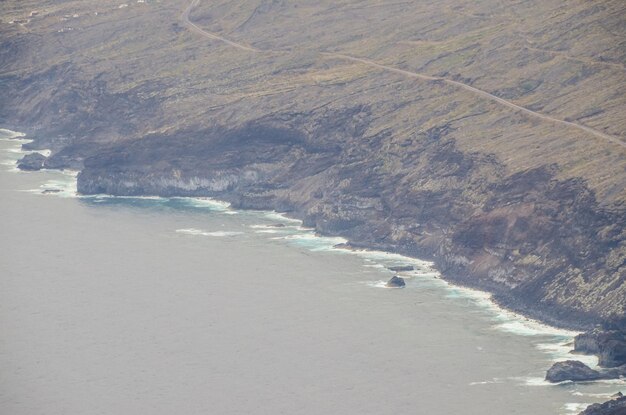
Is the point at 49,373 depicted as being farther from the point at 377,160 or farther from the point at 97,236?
the point at 377,160

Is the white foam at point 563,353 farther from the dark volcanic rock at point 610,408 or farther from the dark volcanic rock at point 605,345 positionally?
the dark volcanic rock at point 610,408

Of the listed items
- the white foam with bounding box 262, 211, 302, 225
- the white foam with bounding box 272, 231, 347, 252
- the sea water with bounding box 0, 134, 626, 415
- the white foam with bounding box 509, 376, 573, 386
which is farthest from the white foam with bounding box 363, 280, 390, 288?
the white foam with bounding box 509, 376, 573, 386

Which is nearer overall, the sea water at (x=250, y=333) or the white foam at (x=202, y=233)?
the sea water at (x=250, y=333)

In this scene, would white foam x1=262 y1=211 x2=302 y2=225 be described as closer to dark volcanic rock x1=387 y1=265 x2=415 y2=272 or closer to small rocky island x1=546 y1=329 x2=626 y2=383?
dark volcanic rock x1=387 y1=265 x2=415 y2=272

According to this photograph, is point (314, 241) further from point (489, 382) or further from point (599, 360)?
point (599, 360)

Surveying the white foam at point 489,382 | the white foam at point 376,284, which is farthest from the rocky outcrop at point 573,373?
the white foam at point 376,284
